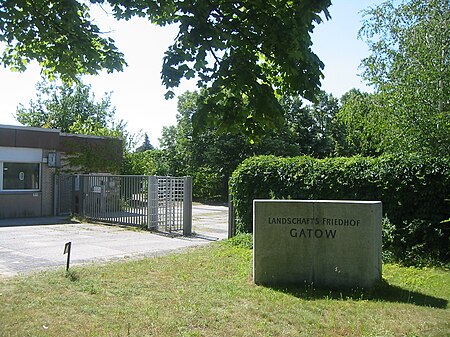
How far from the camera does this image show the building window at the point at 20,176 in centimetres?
2122

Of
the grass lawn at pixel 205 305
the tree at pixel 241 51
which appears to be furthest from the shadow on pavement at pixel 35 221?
the tree at pixel 241 51

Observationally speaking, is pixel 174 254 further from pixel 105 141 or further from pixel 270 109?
pixel 105 141

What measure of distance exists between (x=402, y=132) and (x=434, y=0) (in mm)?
4163

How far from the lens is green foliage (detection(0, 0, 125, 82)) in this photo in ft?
20.5

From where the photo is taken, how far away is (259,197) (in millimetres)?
12836

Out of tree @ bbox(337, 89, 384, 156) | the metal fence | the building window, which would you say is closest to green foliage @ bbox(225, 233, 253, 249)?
the metal fence

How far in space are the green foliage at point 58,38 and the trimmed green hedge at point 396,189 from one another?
6.23 m

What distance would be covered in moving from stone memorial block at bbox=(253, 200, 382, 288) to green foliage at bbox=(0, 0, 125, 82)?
3.60m

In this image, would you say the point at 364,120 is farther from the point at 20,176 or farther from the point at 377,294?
the point at 20,176

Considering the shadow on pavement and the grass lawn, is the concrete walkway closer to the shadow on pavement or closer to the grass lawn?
the shadow on pavement

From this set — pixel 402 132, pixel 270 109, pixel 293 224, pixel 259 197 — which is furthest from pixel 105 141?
pixel 270 109

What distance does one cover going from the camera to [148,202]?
17.2m

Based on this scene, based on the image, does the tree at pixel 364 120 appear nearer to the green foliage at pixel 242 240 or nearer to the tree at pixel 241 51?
the green foliage at pixel 242 240

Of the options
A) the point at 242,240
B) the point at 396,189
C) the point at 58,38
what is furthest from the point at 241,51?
the point at 242,240
